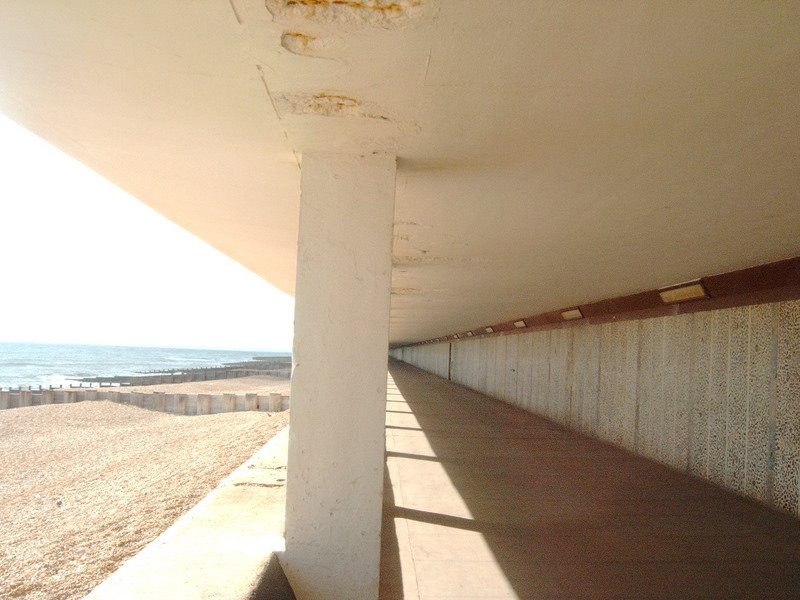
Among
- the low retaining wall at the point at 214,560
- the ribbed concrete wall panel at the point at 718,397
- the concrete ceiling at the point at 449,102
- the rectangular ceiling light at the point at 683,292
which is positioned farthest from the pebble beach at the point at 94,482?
the rectangular ceiling light at the point at 683,292

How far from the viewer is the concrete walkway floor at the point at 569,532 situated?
4.00 m

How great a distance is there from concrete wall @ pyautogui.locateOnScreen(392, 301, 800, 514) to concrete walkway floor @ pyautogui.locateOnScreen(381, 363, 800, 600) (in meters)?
0.33

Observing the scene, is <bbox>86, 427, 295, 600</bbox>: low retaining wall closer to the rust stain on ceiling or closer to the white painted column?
the white painted column

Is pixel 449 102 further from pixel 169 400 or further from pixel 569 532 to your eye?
pixel 169 400

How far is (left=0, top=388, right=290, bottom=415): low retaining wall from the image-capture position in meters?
23.4

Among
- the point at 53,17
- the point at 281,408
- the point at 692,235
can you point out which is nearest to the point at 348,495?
the point at 53,17

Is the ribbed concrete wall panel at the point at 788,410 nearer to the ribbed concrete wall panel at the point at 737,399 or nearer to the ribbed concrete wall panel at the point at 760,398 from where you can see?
the ribbed concrete wall panel at the point at 760,398

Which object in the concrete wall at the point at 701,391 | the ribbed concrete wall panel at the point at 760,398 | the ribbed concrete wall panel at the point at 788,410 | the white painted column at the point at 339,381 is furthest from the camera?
the ribbed concrete wall panel at the point at 760,398

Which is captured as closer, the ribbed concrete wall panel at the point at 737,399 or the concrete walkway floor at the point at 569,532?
the concrete walkway floor at the point at 569,532

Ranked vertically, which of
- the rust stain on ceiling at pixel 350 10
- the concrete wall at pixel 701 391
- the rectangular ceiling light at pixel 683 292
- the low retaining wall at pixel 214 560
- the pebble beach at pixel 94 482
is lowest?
the pebble beach at pixel 94 482

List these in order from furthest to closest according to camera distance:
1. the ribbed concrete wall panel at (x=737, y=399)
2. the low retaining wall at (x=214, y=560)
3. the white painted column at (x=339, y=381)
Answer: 1. the ribbed concrete wall panel at (x=737, y=399)
2. the white painted column at (x=339, y=381)
3. the low retaining wall at (x=214, y=560)

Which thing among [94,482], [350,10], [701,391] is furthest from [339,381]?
[94,482]

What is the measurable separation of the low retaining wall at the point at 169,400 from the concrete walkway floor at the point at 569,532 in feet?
50.9

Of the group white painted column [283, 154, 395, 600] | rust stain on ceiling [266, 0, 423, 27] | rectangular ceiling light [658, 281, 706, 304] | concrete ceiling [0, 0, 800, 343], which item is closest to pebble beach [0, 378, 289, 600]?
white painted column [283, 154, 395, 600]
